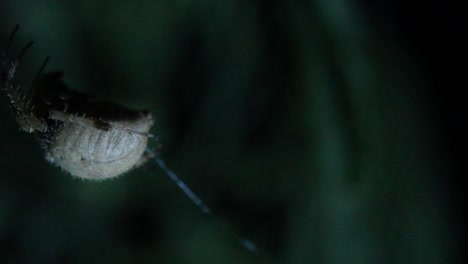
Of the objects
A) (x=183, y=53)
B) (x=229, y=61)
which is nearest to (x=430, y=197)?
(x=229, y=61)

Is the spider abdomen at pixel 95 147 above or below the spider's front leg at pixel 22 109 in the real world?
below

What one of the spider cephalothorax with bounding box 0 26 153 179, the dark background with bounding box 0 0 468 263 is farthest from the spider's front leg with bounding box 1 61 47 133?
the dark background with bounding box 0 0 468 263

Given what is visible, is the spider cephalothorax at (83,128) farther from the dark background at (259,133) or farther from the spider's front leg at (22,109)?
the dark background at (259,133)

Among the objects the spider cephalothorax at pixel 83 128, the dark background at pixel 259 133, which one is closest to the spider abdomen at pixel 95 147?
the spider cephalothorax at pixel 83 128

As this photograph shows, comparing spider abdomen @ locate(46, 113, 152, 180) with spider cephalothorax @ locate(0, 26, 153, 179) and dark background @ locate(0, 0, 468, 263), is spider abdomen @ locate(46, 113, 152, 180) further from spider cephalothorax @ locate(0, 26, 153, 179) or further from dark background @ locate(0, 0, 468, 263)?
dark background @ locate(0, 0, 468, 263)

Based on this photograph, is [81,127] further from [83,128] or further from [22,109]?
[22,109]

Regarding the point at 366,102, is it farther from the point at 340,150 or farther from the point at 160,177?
the point at 160,177
